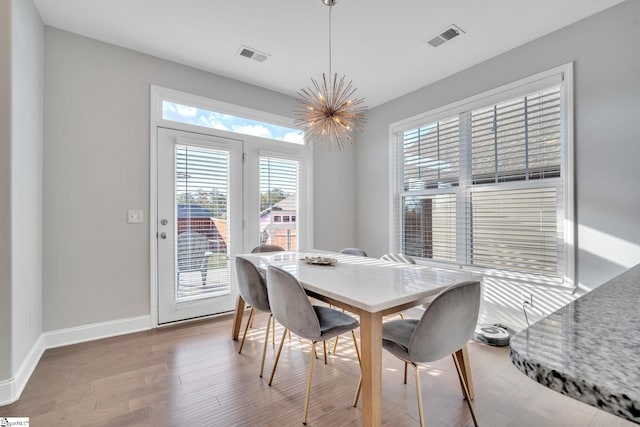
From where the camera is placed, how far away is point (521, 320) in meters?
2.77

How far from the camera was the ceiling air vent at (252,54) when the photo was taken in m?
2.92

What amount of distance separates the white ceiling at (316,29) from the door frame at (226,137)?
39 cm

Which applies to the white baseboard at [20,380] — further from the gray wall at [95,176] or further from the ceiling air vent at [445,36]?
the ceiling air vent at [445,36]

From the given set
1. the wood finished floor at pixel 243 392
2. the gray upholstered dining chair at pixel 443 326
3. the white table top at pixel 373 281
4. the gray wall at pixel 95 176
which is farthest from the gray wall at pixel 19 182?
the gray upholstered dining chair at pixel 443 326

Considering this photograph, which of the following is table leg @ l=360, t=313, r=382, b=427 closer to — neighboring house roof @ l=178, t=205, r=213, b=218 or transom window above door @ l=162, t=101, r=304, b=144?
neighboring house roof @ l=178, t=205, r=213, b=218

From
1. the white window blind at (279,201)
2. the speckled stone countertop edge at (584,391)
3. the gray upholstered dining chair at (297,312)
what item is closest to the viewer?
the speckled stone countertop edge at (584,391)

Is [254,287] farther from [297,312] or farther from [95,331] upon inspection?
[95,331]

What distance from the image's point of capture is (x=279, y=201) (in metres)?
3.88

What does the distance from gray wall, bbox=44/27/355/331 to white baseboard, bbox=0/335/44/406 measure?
1.12ft

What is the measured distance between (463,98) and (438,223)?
56.1 inches

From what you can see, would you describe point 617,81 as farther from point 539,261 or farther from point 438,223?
point 438,223

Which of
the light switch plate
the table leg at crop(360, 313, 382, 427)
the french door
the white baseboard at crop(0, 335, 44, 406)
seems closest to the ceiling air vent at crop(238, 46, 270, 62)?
the french door

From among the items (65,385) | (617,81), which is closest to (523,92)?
(617,81)

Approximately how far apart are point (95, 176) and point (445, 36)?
3463 millimetres
